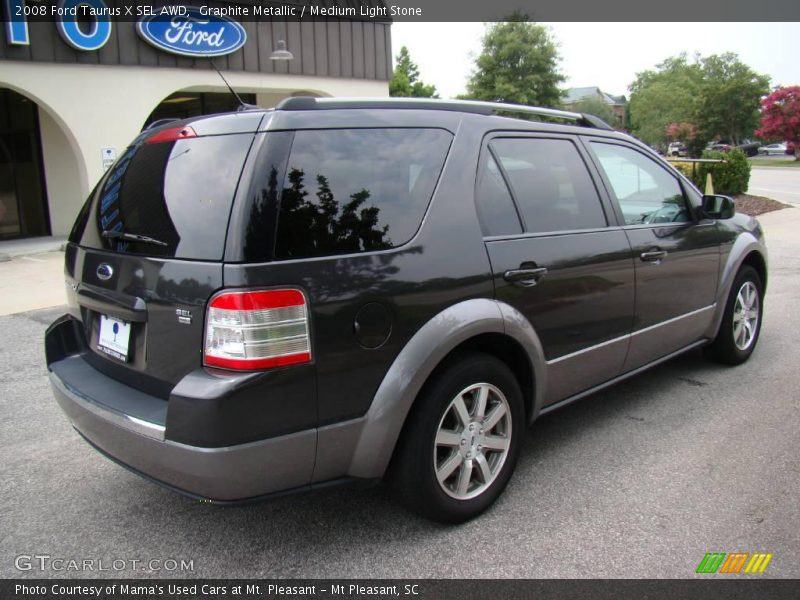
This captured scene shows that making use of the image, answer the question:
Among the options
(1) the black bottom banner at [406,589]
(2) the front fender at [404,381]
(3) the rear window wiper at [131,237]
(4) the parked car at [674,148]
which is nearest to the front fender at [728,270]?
(1) the black bottom banner at [406,589]

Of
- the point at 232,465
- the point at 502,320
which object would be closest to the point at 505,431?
the point at 502,320

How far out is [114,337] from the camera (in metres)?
2.74

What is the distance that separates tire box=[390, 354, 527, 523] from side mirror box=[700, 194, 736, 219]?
2.26 metres

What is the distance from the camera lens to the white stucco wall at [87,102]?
38.1 ft

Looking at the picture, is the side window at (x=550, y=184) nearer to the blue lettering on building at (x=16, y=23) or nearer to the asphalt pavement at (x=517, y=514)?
the asphalt pavement at (x=517, y=514)

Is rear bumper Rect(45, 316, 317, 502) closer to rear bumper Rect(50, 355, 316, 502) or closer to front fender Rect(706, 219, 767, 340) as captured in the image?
rear bumper Rect(50, 355, 316, 502)

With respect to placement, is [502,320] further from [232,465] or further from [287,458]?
[232,465]

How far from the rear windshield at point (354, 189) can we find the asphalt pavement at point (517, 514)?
1023 mm

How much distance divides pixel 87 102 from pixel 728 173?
15.4 metres

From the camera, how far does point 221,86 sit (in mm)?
14234

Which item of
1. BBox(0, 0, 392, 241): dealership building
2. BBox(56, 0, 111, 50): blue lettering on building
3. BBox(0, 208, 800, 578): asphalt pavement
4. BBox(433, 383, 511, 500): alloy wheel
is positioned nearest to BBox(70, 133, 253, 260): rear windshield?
BBox(0, 208, 800, 578): asphalt pavement

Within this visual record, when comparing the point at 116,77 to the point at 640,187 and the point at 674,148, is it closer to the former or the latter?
the point at 640,187

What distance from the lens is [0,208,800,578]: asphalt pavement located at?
264 cm

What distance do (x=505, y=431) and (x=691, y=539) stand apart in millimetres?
884
